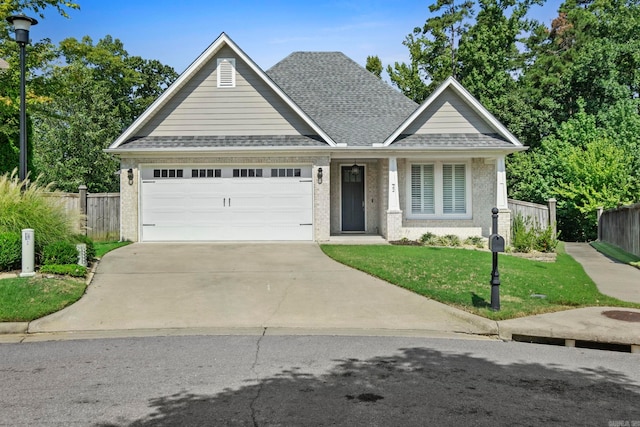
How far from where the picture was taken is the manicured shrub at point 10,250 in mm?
9945

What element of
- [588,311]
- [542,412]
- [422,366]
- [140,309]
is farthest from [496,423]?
[140,309]

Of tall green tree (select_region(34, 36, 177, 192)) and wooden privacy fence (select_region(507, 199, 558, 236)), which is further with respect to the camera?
tall green tree (select_region(34, 36, 177, 192))

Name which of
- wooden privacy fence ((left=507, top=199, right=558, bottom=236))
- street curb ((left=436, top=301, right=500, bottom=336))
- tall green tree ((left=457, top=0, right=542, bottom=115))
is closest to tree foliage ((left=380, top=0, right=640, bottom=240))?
tall green tree ((left=457, top=0, right=542, bottom=115))

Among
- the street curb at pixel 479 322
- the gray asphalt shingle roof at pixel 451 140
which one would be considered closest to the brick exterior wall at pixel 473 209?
the gray asphalt shingle roof at pixel 451 140

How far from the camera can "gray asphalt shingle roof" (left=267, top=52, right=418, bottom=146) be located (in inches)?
747

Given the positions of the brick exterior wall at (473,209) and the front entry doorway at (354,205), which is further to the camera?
the front entry doorway at (354,205)

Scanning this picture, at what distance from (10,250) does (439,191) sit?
13.4 meters

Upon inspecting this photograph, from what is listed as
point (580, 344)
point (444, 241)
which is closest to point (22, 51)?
point (580, 344)

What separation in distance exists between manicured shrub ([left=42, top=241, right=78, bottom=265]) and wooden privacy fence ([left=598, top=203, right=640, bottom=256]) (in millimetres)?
16148

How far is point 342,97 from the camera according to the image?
21375mm

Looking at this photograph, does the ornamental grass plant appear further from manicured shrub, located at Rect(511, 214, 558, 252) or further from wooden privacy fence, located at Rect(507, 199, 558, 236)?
wooden privacy fence, located at Rect(507, 199, 558, 236)

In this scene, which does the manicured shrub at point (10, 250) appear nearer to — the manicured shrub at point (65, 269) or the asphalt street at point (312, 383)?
the manicured shrub at point (65, 269)

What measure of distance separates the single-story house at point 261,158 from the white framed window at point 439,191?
0.17 ft

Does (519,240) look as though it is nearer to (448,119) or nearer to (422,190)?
(422,190)
